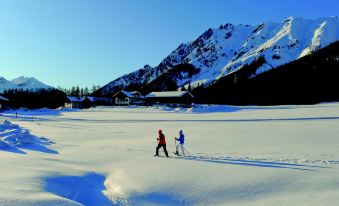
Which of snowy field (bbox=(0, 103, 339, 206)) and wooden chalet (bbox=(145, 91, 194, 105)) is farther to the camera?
wooden chalet (bbox=(145, 91, 194, 105))

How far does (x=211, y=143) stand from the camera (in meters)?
23.9

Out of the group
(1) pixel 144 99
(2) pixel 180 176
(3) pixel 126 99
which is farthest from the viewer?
(1) pixel 144 99

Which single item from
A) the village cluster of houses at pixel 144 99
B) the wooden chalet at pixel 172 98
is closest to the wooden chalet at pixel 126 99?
the village cluster of houses at pixel 144 99

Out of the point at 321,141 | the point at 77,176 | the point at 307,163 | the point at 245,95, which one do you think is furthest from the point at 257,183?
the point at 245,95

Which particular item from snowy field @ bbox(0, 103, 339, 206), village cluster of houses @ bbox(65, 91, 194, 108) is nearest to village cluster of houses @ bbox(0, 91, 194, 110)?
village cluster of houses @ bbox(65, 91, 194, 108)

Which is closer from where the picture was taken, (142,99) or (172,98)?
(172,98)

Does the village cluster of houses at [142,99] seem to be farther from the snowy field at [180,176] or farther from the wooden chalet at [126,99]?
the snowy field at [180,176]

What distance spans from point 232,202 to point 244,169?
3.79 m

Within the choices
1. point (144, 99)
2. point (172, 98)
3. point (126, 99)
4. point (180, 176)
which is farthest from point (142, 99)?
point (180, 176)

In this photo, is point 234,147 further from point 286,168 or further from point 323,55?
point 323,55

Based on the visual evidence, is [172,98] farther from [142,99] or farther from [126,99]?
[126,99]

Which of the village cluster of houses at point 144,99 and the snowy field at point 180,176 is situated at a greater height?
the village cluster of houses at point 144,99

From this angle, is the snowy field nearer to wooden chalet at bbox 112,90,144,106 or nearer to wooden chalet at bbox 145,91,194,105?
wooden chalet at bbox 145,91,194,105

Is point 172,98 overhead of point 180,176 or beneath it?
overhead
